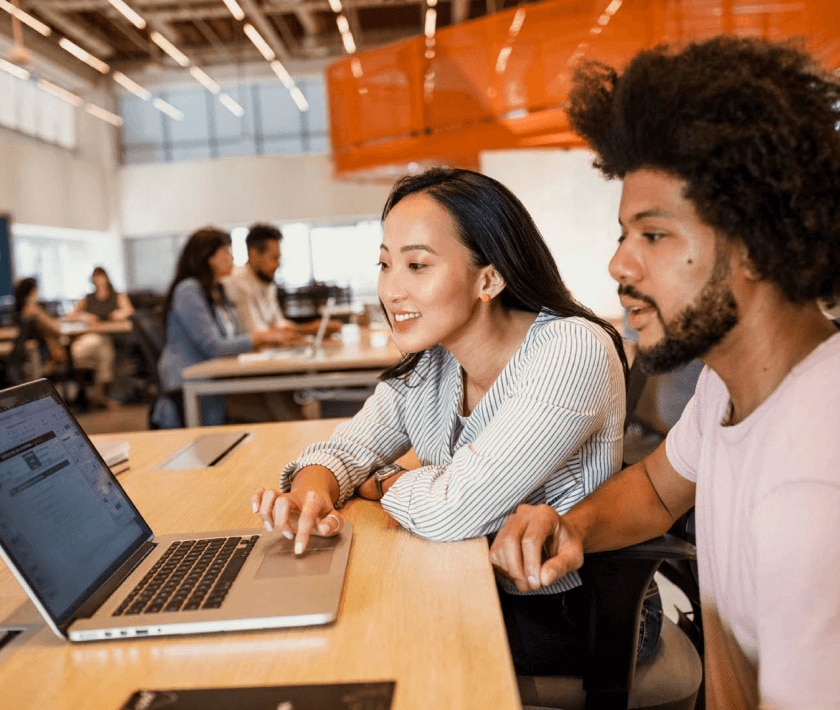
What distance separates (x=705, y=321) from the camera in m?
0.96

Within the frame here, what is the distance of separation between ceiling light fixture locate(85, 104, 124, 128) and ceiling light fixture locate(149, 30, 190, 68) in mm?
1307

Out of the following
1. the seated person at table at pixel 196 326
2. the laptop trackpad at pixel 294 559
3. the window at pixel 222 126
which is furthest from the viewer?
the window at pixel 222 126

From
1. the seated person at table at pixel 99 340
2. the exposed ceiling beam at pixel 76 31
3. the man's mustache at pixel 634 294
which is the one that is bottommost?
the seated person at table at pixel 99 340

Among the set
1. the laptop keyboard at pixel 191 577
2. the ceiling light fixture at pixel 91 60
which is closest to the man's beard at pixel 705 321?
the laptop keyboard at pixel 191 577

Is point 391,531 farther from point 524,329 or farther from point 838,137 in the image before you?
point 838,137

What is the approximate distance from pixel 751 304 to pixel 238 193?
14477mm

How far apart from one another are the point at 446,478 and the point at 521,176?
19.3 ft

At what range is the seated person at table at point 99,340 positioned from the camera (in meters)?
8.51

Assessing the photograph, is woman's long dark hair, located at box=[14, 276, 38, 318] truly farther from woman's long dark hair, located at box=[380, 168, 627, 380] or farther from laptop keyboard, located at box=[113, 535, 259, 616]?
laptop keyboard, located at box=[113, 535, 259, 616]

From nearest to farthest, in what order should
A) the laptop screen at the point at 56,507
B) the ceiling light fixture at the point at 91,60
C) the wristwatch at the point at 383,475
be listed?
the laptop screen at the point at 56,507 → the wristwatch at the point at 383,475 → the ceiling light fixture at the point at 91,60

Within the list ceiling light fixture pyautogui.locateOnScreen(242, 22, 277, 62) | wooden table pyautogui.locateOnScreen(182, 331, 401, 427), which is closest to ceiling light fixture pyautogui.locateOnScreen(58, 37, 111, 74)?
ceiling light fixture pyautogui.locateOnScreen(242, 22, 277, 62)

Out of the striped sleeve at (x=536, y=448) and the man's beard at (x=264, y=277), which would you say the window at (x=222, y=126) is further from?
the striped sleeve at (x=536, y=448)

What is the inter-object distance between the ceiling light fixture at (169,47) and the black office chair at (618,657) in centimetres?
1146

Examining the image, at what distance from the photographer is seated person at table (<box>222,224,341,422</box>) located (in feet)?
14.6
